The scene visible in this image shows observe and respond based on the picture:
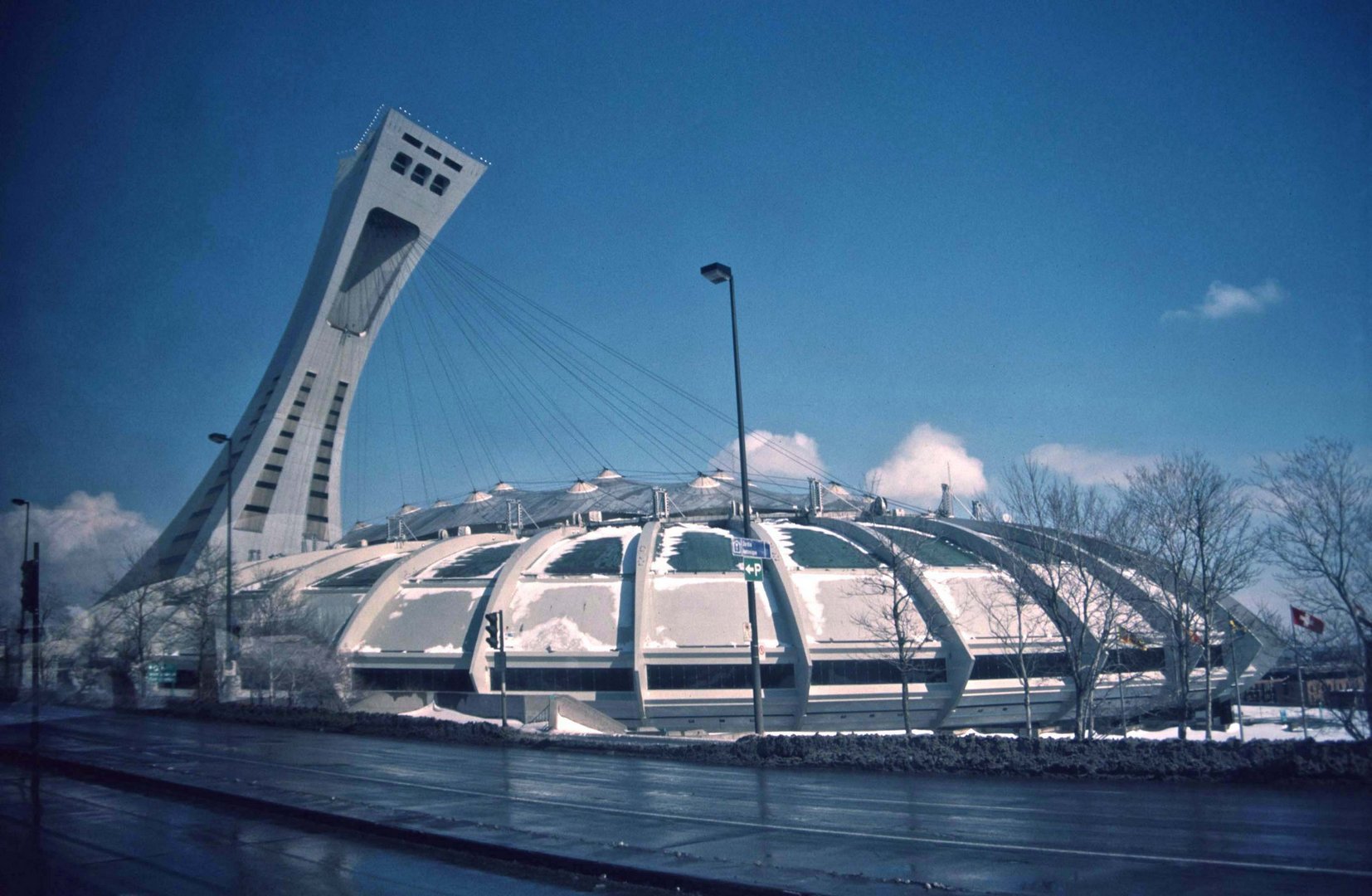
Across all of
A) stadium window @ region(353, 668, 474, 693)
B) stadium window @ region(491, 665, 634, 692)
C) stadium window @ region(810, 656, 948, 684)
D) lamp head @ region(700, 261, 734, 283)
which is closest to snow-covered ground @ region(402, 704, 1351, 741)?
stadium window @ region(810, 656, 948, 684)

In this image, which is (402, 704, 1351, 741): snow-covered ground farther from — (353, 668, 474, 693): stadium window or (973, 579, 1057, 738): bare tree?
(973, 579, 1057, 738): bare tree

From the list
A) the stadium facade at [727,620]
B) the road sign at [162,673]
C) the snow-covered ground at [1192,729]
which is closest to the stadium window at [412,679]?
the stadium facade at [727,620]

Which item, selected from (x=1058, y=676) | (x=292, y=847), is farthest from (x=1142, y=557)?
(x=292, y=847)

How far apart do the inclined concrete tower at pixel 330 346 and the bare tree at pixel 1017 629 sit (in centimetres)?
4929

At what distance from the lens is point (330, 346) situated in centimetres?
6931

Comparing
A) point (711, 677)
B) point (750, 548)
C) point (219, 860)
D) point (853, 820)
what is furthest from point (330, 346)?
point (853, 820)

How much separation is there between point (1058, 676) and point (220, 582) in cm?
3759

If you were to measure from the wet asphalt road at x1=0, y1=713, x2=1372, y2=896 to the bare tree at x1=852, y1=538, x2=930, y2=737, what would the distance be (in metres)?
15.9

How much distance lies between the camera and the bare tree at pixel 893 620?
31766mm

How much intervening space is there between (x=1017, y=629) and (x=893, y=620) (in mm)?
7517

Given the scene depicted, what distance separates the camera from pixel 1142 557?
2820 centimetres

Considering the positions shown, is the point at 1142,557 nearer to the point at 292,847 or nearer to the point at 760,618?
the point at 760,618

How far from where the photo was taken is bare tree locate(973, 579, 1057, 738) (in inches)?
1324

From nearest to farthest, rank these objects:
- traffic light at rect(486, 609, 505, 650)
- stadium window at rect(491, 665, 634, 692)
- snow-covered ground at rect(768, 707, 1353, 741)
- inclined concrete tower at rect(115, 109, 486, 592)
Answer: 1. traffic light at rect(486, 609, 505, 650)
2. snow-covered ground at rect(768, 707, 1353, 741)
3. stadium window at rect(491, 665, 634, 692)
4. inclined concrete tower at rect(115, 109, 486, 592)
